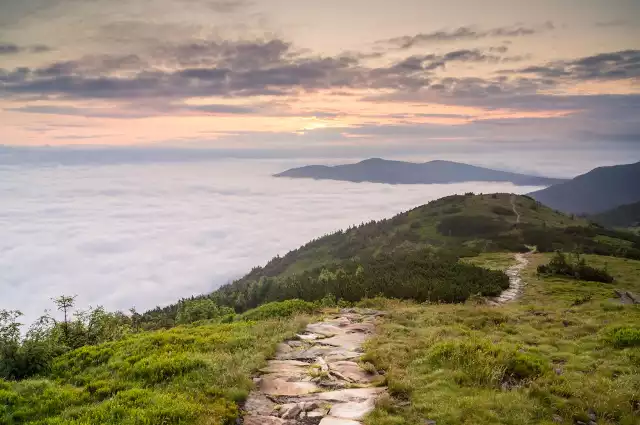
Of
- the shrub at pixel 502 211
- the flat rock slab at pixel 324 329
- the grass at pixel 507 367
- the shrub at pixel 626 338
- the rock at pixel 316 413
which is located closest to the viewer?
the grass at pixel 507 367

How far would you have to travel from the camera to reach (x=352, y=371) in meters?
13.6

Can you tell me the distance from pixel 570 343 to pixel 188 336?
54.2 feet

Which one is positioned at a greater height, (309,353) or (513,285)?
(309,353)

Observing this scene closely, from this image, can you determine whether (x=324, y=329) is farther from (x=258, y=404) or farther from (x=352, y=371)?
(x=258, y=404)

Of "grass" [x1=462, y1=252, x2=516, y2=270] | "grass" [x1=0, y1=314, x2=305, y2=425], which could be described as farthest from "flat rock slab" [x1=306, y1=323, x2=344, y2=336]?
"grass" [x1=462, y1=252, x2=516, y2=270]

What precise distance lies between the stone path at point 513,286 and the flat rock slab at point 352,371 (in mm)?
22129

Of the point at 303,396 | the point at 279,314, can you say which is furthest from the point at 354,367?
the point at 279,314

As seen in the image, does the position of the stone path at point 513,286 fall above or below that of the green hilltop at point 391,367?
below

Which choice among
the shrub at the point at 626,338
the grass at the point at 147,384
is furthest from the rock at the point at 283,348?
the shrub at the point at 626,338

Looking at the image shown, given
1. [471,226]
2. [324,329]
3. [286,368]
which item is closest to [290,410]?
[286,368]

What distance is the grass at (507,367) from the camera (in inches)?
400

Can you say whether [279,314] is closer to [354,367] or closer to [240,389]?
[354,367]

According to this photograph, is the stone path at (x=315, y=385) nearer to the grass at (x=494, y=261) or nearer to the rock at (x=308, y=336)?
the rock at (x=308, y=336)

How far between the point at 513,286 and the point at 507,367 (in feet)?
100
